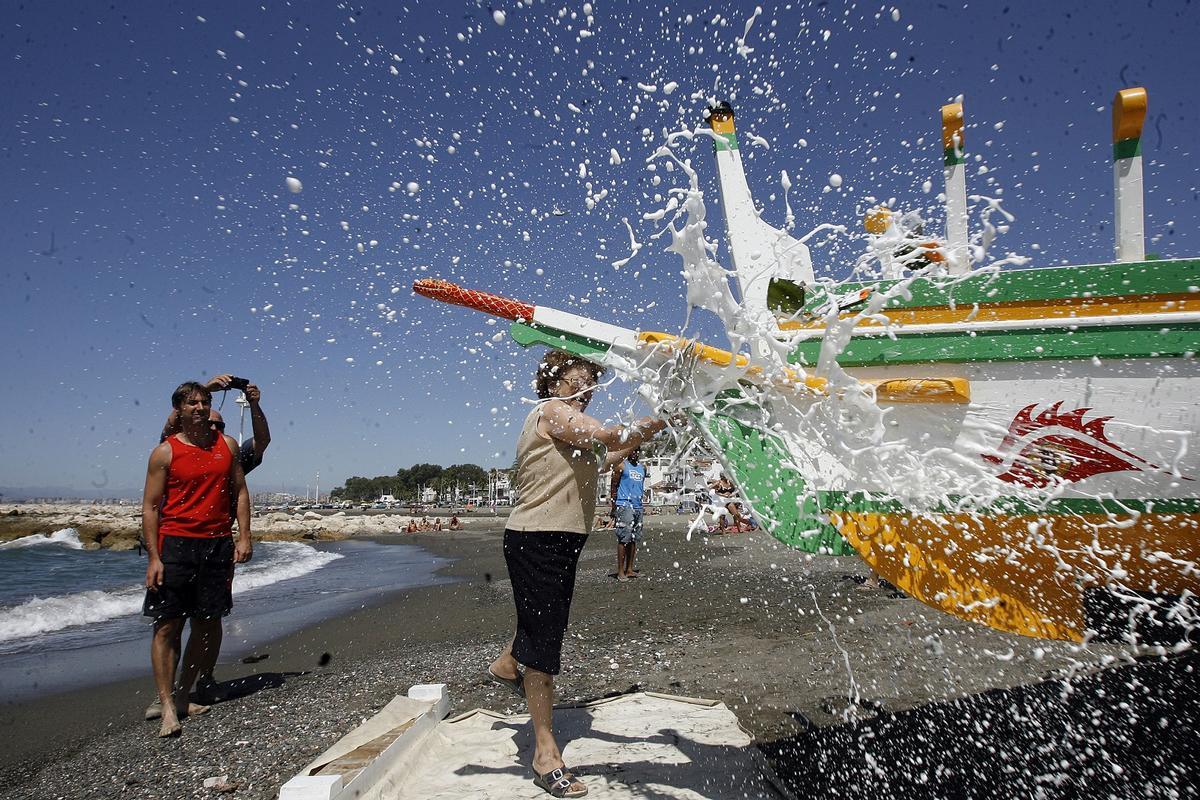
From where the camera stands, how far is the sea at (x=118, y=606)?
587cm

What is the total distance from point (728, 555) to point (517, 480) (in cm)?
1205

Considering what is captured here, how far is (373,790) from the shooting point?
2.53 metres

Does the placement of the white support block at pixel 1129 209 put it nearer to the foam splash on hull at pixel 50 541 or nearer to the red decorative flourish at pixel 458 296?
the red decorative flourish at pixel 458 296

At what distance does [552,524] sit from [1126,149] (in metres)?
3.62

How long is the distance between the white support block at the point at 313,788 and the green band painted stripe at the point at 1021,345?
2.39m

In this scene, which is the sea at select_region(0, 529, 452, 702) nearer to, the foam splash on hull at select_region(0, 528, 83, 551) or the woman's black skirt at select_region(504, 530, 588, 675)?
the woman's black skirt at select_region(504, 530, 588, 675)

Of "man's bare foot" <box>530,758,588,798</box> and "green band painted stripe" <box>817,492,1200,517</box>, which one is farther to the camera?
"green band painted stripe" <box>817,492,1200,517</box>

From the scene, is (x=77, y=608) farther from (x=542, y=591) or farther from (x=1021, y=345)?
(x=1021, y=345)

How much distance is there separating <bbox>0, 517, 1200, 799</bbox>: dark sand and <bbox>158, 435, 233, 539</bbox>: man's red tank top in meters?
1.15

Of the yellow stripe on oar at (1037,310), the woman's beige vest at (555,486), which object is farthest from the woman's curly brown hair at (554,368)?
the yellow stripe on oar at (1037,310)

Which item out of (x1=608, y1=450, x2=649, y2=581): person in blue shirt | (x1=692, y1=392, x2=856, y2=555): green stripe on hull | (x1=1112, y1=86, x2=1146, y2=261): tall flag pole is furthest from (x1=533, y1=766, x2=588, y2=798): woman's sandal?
(x1=608, y1=450, x2=649, y2=581): person in blue shirt

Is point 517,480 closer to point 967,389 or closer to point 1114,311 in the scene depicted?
point 967,389

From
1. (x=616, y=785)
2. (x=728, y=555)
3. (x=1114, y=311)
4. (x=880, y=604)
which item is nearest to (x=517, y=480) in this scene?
(x=616, y=785)

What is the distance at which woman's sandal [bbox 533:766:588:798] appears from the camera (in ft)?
8.17
